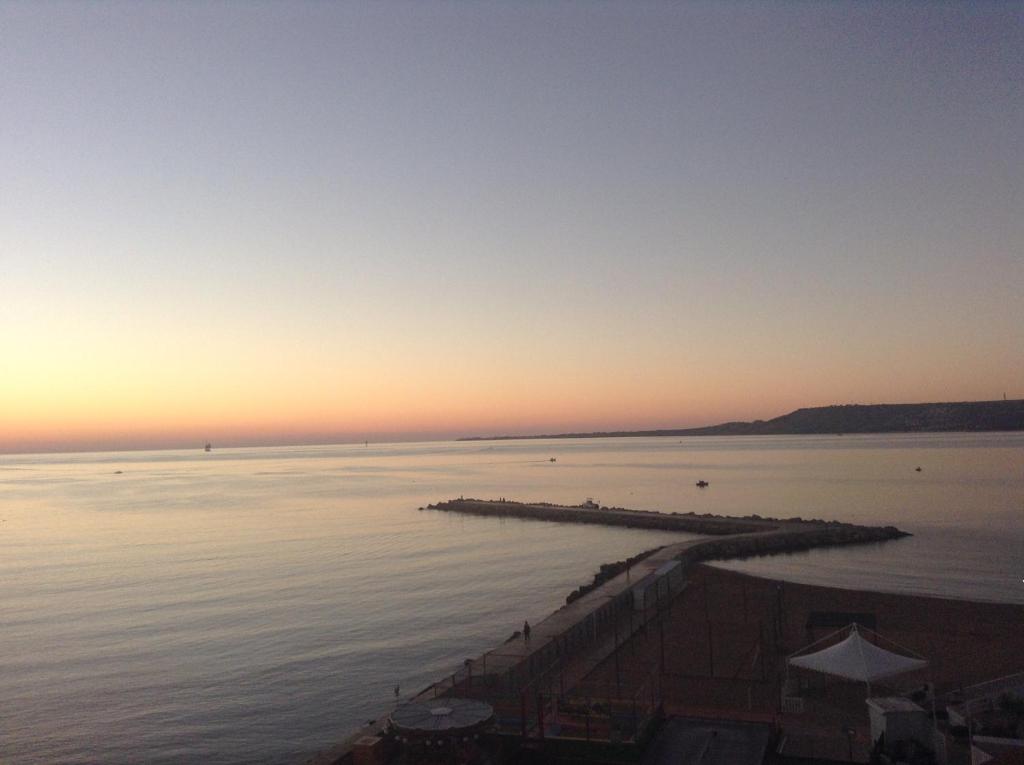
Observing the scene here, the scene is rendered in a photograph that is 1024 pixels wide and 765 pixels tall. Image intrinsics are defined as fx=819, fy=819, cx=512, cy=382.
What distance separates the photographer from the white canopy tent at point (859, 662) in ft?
54.0

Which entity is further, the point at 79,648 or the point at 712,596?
the point at 712,596

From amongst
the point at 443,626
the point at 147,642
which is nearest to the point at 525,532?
the point at 443,626

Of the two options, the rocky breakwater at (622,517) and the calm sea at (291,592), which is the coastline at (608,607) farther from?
the calm sea at (291,592)

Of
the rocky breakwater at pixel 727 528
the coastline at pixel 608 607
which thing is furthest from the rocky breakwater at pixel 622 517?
the coastline at pixel 608 607

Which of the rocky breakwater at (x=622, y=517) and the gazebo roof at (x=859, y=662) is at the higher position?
the gazebo roof at (x=859, y=662)

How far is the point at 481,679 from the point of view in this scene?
19328 mm

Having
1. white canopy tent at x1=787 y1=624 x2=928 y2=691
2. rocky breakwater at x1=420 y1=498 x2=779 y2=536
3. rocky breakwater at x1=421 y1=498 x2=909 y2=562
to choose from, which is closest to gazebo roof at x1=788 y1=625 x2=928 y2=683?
white canopy tent at x1=787 y1=624 x2=928 y2=691

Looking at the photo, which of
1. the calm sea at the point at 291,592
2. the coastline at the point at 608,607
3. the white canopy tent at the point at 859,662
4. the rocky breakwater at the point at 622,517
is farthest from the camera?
the rocky breakwater at the point at 622,517

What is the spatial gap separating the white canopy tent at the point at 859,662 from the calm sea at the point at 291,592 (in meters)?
11.4

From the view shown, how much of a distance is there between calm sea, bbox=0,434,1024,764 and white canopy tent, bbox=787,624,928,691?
37.4ft

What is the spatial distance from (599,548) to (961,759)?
39.3 metres

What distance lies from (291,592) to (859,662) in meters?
27.9

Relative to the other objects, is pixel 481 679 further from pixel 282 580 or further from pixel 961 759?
pixel 282 580

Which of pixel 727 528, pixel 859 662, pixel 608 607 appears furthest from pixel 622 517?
pixel 859 662
